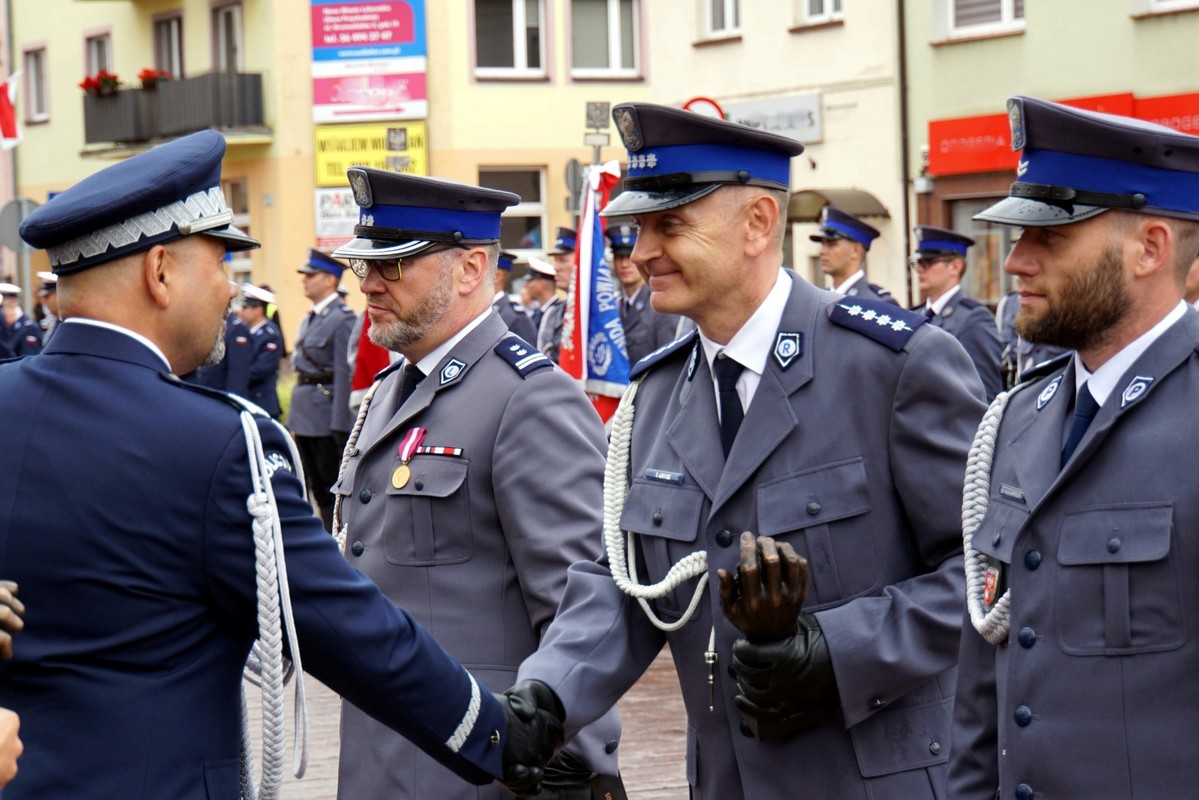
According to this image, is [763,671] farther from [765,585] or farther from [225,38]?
[225,38]

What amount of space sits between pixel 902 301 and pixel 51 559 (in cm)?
1915

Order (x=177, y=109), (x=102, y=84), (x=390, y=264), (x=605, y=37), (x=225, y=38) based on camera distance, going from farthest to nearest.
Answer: (x=102, y=84) → (x=177, y=109) → (x=225, y=38) → (x=605, y=37) → (x=390, y=264)

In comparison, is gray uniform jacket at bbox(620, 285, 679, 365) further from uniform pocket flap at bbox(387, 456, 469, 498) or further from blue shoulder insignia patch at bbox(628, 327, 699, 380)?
blue shoulder insignia patch at bbox(628, 327, 699, 380)

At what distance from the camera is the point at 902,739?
12.1 ft

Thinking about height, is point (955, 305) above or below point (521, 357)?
below

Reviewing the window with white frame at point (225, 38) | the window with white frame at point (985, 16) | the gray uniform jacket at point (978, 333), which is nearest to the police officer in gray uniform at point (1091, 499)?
the gray uniform jacket at point (978, 333)

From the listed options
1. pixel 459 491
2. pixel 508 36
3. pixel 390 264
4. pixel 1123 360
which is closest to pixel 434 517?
pixel 459 491

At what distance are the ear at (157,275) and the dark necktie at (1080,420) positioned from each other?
5.30 feet

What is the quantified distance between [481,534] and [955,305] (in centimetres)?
943

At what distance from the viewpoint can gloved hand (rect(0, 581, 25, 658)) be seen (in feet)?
9.24

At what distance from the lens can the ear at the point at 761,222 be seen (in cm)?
389

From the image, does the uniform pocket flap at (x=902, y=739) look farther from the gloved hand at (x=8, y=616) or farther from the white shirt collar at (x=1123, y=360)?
the gloved hand at (x=8, y=616)

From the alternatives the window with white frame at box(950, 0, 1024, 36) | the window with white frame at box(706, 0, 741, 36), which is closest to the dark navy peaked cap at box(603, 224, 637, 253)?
the window with white frame at box(950, 0, 1024, 36)

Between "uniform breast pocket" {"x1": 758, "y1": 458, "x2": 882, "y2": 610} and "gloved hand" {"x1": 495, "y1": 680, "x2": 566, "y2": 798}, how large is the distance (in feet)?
2.01
